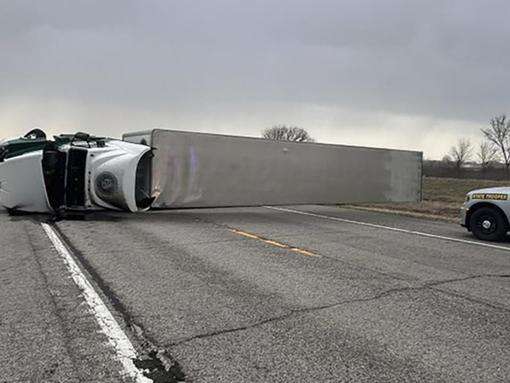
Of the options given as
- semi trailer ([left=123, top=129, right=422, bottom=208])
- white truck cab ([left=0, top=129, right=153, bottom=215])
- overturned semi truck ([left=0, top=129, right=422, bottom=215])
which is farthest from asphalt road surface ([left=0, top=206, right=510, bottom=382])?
semi trailer ([left=123, top=129, right=422, bottom=208])

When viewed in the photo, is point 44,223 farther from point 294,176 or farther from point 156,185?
point 294,176

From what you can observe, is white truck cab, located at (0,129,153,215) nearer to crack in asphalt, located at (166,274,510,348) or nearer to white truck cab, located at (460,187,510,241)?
white truck cab, located at (460,187,510,241)

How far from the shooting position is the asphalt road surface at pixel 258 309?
3.95 m

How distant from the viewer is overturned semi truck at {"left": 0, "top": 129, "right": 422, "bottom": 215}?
13922 mm

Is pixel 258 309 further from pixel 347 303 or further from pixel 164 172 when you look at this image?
pixel 164 172

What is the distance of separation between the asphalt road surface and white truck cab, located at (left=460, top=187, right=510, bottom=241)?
80cm

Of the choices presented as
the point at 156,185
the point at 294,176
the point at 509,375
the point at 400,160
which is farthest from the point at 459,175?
the point at 509,375

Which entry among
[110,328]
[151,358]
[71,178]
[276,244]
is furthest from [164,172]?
[151,358]

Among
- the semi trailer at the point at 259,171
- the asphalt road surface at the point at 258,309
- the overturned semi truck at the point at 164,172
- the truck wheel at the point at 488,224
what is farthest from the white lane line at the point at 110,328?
the truck wheel at the point at 488,224

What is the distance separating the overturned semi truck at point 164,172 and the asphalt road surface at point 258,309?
3379 millimetres

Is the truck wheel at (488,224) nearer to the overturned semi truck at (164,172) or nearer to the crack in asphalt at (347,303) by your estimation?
the crack in asphalt at (347,303)

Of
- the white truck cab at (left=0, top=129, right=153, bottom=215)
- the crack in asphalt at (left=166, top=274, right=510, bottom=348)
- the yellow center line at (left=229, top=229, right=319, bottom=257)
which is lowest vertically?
the crack in asphalt at (left=166, top=274, right=510, bottom=348)

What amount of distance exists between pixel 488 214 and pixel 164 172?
8.28 m

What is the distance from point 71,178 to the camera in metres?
14.0
